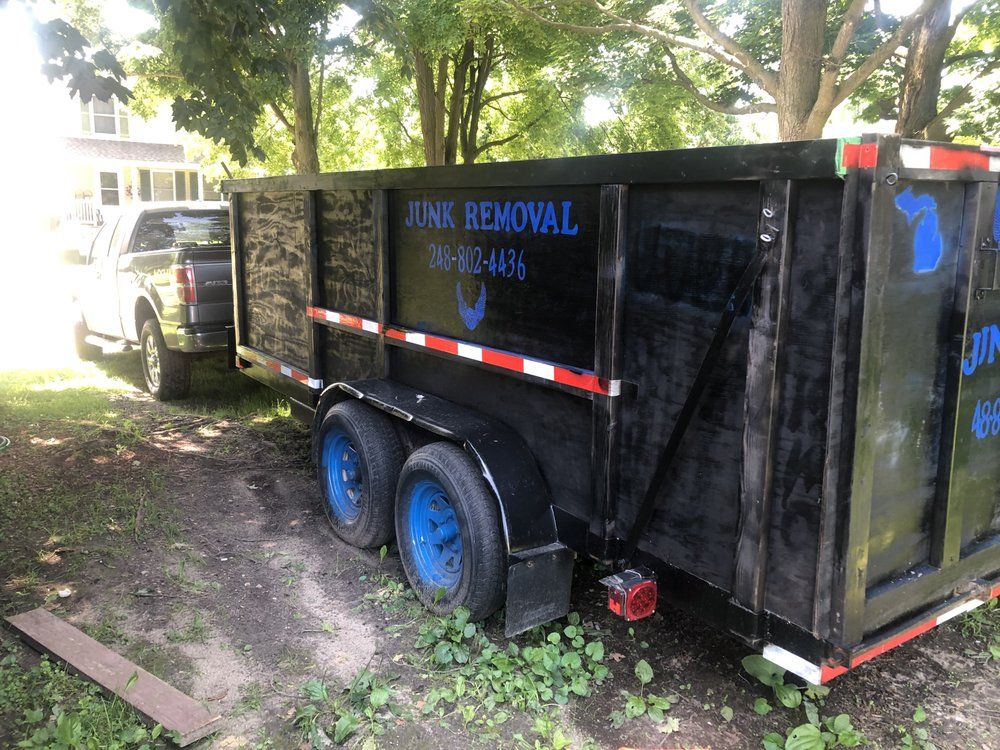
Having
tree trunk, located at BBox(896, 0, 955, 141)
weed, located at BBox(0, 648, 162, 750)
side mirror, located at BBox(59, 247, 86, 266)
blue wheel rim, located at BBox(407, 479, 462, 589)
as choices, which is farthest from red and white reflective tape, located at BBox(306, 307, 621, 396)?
side mirror, located at BBox(59, 247, 86, 266)

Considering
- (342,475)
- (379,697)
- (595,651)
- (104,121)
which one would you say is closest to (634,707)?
(595,651)

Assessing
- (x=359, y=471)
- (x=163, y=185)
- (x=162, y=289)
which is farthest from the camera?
(x=163, y=185)

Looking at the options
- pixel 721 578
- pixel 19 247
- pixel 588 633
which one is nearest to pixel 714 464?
pixel 721 578

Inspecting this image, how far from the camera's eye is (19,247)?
2933 centimetres

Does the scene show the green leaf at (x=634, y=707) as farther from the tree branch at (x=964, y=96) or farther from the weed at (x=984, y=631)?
the tree branch at (x=964, y=96)

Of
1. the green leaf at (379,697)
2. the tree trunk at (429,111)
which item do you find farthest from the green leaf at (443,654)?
the tree trunk at (429,111)

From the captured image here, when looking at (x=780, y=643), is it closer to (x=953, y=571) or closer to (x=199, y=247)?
(x=953, y=571)

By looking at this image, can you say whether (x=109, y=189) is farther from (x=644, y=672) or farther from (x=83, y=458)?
(x=644, y=672)

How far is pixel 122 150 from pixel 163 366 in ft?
102

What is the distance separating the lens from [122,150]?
35.3m

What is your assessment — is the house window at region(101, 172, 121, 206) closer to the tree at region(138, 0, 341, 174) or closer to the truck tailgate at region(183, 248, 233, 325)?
the truck tailgate at region(183, 248, 233, 325)

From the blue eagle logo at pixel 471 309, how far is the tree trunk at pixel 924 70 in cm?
674

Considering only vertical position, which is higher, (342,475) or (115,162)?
(115,162)

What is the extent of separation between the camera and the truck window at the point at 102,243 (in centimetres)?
973
